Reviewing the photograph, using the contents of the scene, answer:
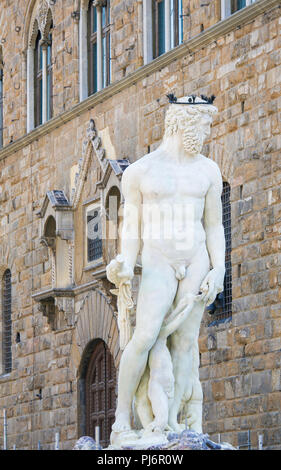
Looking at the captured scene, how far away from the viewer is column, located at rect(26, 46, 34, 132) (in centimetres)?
2989

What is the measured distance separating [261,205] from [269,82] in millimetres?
1627

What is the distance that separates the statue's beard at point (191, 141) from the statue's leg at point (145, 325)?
41.6 inches

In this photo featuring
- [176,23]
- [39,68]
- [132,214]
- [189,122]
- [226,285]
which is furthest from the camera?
[39,68]

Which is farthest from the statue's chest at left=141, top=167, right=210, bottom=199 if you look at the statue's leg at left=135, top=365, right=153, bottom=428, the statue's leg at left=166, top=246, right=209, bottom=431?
the statue's leg at left=135, top=365, right=153, bottom=428

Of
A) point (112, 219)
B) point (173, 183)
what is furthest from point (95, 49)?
point (173, 183)

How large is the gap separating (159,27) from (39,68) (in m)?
5.57

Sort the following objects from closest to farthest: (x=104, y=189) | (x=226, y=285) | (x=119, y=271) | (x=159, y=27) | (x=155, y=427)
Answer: (x=155, y=427)
(x=119, y=271)
(x=226, y=285)
(x=159, y=27)
(x=104, y=189)

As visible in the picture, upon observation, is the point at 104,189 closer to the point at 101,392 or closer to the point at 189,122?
the point at 101,392

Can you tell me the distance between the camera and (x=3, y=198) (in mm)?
31031

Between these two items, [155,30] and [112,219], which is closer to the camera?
[155,30]

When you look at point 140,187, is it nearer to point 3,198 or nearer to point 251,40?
point 251,40

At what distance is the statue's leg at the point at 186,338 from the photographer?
13828 mm

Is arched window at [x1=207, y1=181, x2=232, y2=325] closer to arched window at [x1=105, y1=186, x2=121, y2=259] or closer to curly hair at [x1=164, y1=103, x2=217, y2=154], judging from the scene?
arched window at [x1=105, y1=186, x2=121, y2=259]

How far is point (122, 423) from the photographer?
13820mm
